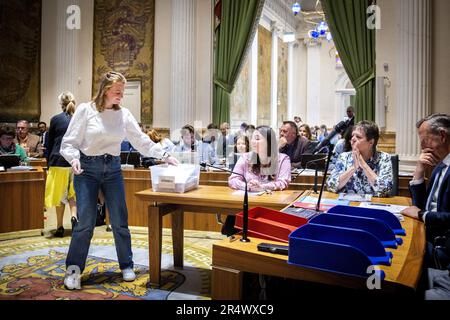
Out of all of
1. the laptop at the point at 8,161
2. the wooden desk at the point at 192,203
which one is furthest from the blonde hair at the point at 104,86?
the laptop at the point at 8,161

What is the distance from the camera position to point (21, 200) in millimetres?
4605

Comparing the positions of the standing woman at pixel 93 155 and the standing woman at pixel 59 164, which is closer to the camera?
the standing woman at pixel 93 155

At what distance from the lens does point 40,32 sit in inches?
353

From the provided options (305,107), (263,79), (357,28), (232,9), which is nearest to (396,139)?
(357,28)

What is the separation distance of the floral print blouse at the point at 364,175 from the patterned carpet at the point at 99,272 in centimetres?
127

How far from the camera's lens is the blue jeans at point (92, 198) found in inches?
115

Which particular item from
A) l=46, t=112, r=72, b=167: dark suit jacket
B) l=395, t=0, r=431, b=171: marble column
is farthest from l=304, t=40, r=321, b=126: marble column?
l=46, t=112, r=72, b=167: dark suit jacket

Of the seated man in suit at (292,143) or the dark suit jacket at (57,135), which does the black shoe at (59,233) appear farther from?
the seated man in suit at (292,143)

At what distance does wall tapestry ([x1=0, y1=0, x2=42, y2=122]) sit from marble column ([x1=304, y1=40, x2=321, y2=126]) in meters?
10.7

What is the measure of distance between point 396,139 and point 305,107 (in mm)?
10413

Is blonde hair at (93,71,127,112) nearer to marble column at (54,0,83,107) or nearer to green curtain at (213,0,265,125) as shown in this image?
green curtain at (213,0,265,125)

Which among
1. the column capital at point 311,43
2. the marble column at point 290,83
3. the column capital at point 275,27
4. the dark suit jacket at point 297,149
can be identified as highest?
the column capital at point 311,43
